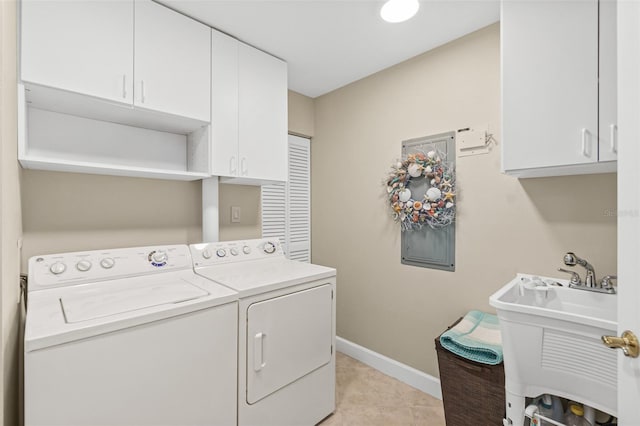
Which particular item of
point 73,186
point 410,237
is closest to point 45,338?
point 73,186

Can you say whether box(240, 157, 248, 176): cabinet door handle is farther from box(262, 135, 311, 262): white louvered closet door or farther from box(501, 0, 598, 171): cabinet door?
box(501, 0, 598, 171): cabinet door

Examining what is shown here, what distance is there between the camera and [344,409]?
203cm

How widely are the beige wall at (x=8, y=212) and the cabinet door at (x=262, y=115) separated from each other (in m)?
1.10

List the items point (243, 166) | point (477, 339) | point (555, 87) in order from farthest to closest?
point (243, 166) < point (477, 339) < point (555, 87)

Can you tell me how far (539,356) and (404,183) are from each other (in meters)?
1.40

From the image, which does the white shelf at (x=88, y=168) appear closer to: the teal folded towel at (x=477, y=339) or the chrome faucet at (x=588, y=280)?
the teal folded towel at (x=477, y=339)

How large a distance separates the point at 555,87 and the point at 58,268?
253 centimetres

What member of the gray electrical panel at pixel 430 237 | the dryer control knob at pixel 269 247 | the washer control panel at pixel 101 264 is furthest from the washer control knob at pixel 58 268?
the gray electrical panel at pixel 430 237

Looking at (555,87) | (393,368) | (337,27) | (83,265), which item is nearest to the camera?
(555,87)

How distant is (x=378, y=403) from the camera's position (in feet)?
6.90

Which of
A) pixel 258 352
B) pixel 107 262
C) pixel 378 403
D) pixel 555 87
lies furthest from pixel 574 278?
pixel 107 262

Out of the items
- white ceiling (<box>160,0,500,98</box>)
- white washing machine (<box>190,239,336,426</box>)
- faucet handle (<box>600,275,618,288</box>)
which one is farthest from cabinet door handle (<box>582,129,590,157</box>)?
white washing machine (<box>190,239,336,426</box>)

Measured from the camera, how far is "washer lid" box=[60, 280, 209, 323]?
1156 millimetres

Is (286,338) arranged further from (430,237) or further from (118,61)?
(118,61)
